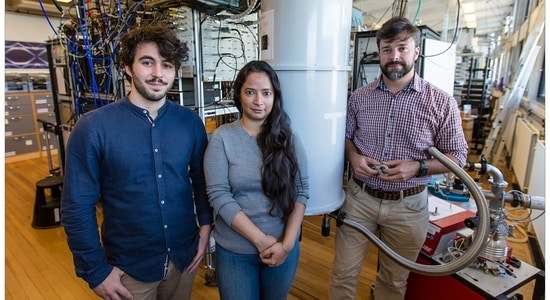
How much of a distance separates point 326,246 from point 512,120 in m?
3.95

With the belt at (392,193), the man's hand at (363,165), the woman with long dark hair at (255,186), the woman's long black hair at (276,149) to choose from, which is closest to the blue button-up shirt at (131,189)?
the woman with long dark hair at (255,186)

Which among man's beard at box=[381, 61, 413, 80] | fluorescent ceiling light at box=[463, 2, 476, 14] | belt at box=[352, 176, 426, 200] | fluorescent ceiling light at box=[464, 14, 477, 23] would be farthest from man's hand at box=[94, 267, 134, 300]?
fluorescent ceiling light at box=[464, 14, 477, 23]

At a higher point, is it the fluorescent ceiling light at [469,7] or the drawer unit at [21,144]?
the fluorescent ceiling light at [469,7]

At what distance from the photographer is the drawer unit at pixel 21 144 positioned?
16.5 feet

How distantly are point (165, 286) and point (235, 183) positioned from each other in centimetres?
48

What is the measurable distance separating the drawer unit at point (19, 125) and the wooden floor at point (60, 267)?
94.3 inches

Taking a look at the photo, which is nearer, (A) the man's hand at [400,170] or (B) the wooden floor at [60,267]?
(A) the man's hand at [400,170]

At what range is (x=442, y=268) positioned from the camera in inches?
40.4

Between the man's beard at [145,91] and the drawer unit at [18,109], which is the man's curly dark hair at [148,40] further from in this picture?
the drawer unit at [18,109]

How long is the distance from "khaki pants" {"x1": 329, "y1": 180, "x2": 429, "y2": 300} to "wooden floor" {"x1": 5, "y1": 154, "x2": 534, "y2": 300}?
57cm

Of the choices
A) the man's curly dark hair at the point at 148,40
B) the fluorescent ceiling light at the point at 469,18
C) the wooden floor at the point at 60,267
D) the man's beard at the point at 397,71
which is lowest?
the wooden floor at the point at 60,267

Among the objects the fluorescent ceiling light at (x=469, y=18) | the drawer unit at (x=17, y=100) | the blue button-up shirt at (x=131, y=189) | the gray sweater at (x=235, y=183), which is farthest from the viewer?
the fluorescent ceiling light at (x=469, y=18)

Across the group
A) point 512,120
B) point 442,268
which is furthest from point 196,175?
point 512,120

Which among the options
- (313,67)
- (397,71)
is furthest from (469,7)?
(313,67)
